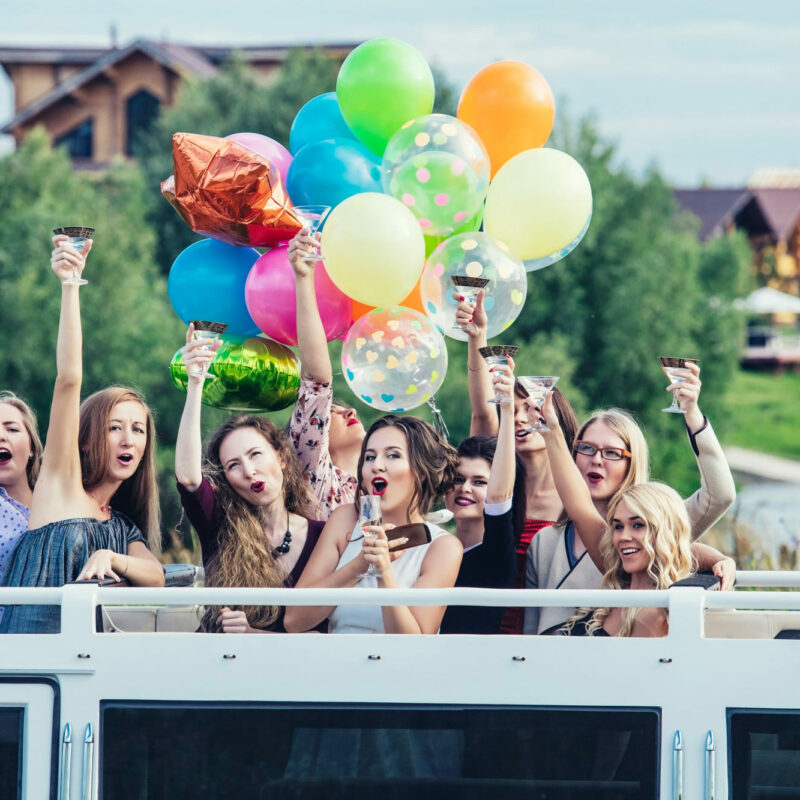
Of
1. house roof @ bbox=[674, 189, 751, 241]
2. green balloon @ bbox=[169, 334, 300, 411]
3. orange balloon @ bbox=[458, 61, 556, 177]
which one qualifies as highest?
house roof @ bbox=[674, 189, 751, 241]

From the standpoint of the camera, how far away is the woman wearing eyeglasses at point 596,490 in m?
3.70

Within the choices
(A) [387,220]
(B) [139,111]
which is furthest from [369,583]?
(B) [139,111]

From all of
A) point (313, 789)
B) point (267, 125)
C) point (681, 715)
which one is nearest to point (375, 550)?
point (313, 789)

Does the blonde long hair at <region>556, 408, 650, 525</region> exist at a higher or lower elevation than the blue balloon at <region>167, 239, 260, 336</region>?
lower

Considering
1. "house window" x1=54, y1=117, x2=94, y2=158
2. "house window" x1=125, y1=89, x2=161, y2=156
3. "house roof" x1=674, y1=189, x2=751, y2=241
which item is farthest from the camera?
"house roof" x1=674, y1=189, x2=751, y2=241

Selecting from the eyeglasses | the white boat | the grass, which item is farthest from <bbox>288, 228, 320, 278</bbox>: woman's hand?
the grass

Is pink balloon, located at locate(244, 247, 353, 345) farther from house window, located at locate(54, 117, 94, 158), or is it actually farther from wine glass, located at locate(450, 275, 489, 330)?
house window, located at locate(54, 117, 94, 158)

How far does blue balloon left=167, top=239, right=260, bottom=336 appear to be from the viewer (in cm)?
465

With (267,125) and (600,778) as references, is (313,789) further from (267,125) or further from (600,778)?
(267,125)

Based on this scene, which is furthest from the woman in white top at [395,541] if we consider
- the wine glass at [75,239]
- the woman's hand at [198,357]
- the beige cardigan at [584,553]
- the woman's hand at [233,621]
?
the wine glass at [75,239]

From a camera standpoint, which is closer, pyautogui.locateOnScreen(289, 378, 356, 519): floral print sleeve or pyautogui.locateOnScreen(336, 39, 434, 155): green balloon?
pyautogui.locateOnScreen(289, 378, 356, 519): floral print sleeve

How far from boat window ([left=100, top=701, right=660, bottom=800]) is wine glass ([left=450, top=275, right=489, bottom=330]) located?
4.93 ft

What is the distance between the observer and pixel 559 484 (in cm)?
371

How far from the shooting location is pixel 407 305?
4.90 metres
